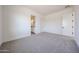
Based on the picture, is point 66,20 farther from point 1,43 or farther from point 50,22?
point 1,43

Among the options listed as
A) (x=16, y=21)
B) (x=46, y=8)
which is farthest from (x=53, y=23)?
(x=16, y=21)

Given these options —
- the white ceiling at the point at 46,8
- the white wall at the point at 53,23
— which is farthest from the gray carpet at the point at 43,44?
the white ceiling at the point at 46,8

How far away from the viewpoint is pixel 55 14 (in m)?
1.75

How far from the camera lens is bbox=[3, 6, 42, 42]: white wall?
169 centimetres

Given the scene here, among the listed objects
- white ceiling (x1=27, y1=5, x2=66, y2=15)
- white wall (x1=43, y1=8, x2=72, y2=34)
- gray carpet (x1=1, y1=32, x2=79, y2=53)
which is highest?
white ceiling (x1=27, y1=5, x2=66, y2=15)

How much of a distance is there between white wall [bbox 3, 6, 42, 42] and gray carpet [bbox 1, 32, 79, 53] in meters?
0.09

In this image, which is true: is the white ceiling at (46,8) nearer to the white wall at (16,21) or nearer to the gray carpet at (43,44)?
the white wall at (16,21)

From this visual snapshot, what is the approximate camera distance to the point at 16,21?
175 centimetres

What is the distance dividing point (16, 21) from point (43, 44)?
1.64 feet

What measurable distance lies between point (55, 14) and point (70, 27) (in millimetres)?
278

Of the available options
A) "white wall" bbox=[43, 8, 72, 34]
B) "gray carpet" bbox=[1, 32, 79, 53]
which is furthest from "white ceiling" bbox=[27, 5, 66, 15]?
"gray carpet" bbox=[1, 32, 79, 53]

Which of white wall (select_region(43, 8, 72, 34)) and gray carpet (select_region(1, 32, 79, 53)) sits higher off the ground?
white wall (select_region(43, 8, 72, 34))

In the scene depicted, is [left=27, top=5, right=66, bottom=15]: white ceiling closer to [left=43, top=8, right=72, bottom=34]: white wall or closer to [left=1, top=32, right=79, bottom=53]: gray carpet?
[left=43, top=8, right=72, bottom=34]: white wall
